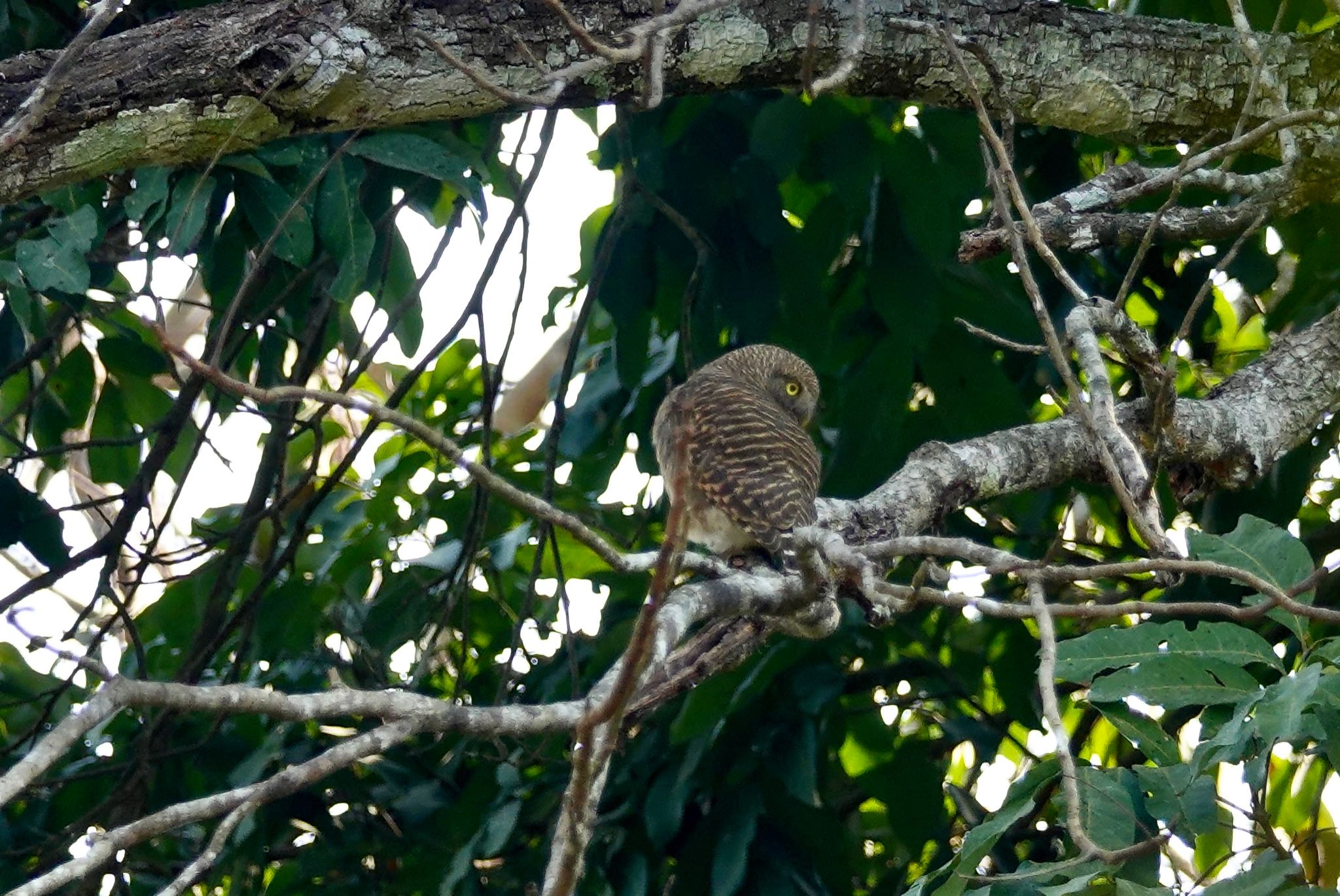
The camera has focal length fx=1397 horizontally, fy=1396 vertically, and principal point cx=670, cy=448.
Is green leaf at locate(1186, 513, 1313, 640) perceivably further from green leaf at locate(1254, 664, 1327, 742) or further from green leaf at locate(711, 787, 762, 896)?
green leaf at locate(711, 787, 762, 896)

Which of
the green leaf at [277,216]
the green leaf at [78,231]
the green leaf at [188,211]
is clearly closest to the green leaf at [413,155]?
the green leaf at [277,216]

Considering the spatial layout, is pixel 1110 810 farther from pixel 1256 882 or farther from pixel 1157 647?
pixel 1256 882

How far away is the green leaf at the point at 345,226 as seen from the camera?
3.09 meters

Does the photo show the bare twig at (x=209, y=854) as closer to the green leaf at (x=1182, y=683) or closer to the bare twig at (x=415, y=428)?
the bare twig at (x=415, y=428)

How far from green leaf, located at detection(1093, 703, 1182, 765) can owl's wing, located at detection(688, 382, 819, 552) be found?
1.32 meters

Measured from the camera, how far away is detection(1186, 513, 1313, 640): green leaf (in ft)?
6.34

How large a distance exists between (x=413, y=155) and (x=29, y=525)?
1444mm

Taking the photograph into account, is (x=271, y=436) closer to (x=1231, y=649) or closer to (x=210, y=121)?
(x=210, y=121)

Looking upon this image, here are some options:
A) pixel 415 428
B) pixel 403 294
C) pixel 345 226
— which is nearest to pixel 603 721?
pixel 415 428

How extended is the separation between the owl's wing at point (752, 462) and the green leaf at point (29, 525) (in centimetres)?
165

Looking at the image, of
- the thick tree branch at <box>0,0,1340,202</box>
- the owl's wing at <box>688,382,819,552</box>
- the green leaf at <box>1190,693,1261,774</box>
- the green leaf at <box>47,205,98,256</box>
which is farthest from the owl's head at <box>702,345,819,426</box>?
the green leaf at <box>1190,693,1261,774</box>

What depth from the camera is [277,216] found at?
3049 millimetres

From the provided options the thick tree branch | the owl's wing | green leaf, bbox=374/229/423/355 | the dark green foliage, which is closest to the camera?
the thick tree branch

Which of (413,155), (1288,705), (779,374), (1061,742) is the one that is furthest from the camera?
(779,374)
